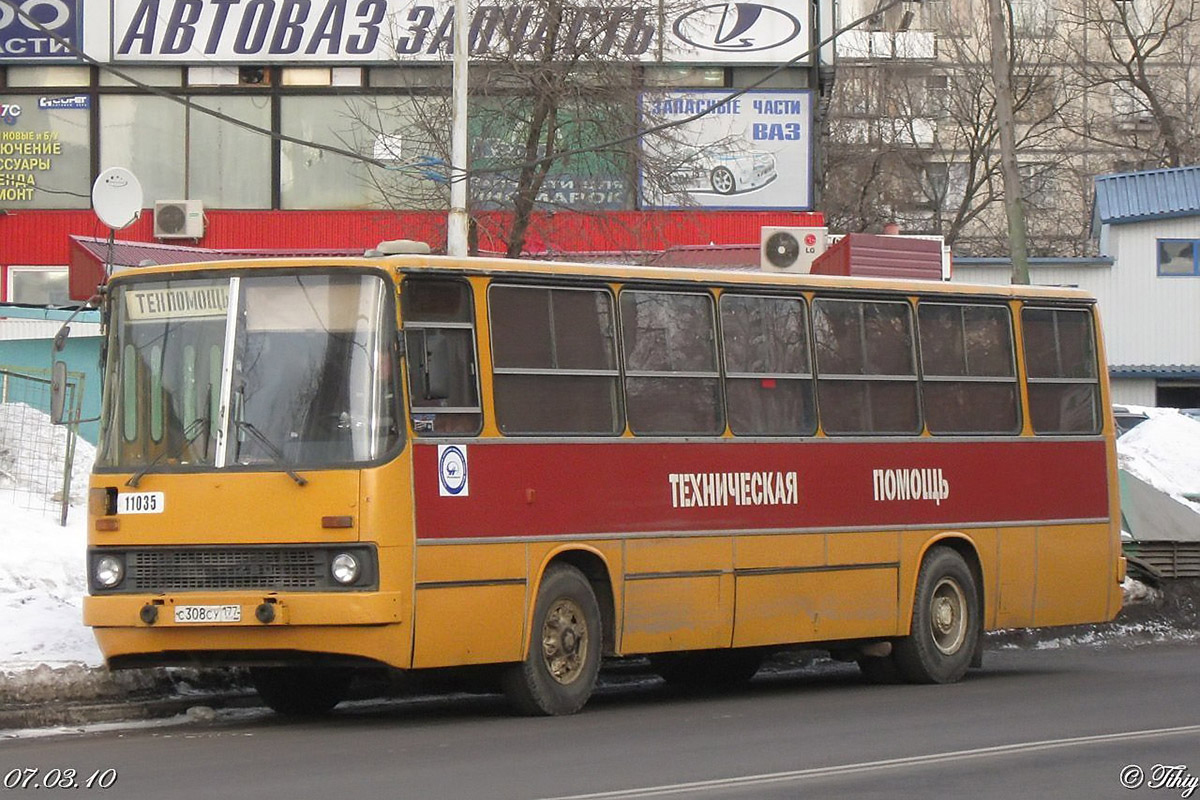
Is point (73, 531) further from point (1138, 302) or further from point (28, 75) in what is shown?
point (1138, 302)

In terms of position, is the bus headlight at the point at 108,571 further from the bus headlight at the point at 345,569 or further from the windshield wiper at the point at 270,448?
the bus headlight at the point at 345,569

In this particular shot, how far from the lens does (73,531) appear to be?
1680cm

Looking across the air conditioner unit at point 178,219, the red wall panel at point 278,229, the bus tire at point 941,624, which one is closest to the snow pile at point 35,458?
the bus tire at point 941,624

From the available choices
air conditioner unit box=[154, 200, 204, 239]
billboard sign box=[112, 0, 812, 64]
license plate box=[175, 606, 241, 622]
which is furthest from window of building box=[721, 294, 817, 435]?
air conditioner unit box=[154, 200, 204, 239]

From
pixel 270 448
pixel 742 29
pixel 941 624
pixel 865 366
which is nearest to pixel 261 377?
pixel 270 448

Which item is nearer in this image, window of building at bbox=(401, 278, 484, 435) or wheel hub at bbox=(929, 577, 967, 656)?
window of building at bbox=(401, 278, 484, 435)

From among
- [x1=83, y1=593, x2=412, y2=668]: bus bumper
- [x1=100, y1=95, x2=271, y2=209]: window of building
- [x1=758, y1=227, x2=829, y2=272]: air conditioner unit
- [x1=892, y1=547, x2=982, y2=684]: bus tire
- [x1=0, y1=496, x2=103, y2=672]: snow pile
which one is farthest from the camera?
[x1=100, y1=95, x2=271, y2=209]: window of building

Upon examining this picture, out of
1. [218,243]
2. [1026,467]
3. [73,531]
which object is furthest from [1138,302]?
[73,531]

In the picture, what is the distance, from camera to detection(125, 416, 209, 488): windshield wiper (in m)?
12.3

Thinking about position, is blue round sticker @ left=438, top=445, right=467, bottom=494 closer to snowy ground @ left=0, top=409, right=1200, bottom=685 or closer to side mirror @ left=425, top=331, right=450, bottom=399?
side mirror @ left=425, top=331, right=450, bottom=399

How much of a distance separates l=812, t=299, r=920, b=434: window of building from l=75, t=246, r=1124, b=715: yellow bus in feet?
0.06

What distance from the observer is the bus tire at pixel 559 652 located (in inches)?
507

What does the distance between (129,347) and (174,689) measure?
2.44 meters
